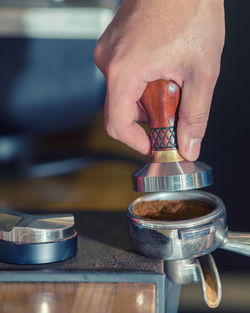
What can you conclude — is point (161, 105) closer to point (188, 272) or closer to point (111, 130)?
point (111, 130)

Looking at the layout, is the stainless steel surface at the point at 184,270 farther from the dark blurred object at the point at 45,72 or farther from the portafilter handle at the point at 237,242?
the dark blurred object at the point at 45,72

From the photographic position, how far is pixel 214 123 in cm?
90

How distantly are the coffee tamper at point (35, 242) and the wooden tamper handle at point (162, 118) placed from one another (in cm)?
14

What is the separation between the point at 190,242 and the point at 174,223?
3 centimetres

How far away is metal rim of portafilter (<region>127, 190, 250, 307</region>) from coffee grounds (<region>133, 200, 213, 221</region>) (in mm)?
10

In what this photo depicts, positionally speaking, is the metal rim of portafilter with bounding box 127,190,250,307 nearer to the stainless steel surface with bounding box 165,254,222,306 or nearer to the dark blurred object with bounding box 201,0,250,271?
the stainless steel surface with bounding box 165,254,222,306

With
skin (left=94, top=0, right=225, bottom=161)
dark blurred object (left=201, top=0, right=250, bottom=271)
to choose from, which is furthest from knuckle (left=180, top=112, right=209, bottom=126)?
dark blurred object (left=201, top=0, right=250, bottom=271)

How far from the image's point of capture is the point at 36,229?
→ 50cm

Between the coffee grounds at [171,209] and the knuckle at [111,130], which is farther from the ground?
the knuckle at [111,130]

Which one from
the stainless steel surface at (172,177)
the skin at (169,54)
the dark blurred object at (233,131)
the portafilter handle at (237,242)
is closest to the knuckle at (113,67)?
the skin at (169,54)

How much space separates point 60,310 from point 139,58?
11.1 inches

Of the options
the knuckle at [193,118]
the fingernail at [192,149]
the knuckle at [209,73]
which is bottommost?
the fingernail at [192,149]

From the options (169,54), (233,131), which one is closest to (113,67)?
(169,54)

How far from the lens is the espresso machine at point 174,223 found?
48cm
